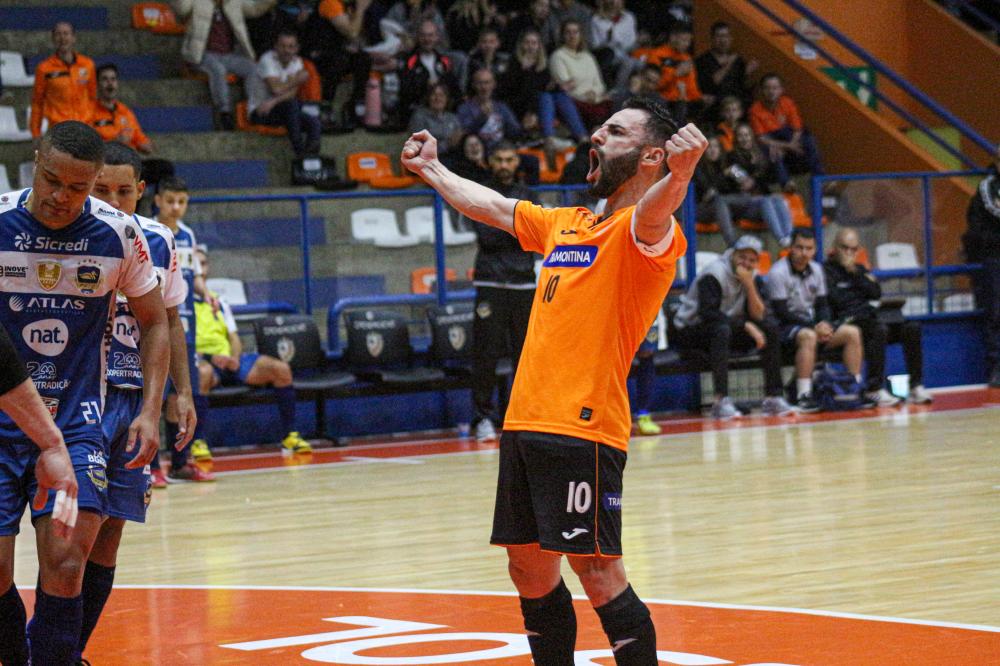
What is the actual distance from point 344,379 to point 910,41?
10.9 m

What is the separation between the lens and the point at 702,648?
5.04 metres

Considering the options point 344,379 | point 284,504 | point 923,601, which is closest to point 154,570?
point 284,504

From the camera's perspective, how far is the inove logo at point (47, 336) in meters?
Answer: 4.38

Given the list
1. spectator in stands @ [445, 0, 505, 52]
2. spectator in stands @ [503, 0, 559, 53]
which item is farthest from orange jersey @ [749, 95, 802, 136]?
spectator in stands @ [445, 0, 505, 52]

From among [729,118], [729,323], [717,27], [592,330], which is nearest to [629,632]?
[592,330]

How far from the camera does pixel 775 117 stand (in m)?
17.1

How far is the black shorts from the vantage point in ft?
13.1

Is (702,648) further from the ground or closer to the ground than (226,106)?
closer to the ground

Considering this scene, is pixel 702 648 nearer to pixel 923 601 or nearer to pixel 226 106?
pixel 923 601

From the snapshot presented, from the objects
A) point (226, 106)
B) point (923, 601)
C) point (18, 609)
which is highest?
point (226, 106)

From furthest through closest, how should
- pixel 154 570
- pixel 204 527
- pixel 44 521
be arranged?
pixel 204 527 < pixel 154 570 < pixel 44 521

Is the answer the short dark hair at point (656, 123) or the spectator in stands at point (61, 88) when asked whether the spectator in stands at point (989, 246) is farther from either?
the short dark hair at point (656, 123)

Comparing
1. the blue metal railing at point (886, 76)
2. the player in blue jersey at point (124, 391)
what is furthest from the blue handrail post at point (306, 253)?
the player in blue jersey at point (124, 391)

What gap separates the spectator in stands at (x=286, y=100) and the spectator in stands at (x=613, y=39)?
11.7ft
